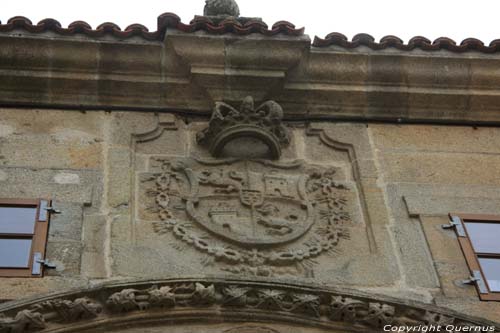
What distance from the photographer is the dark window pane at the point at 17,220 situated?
6305mm

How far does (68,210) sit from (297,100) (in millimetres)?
2020

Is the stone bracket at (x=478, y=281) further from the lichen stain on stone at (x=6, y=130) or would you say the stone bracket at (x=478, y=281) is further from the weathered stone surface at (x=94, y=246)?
→ the lichen stain on stone at (x=6, y=130)

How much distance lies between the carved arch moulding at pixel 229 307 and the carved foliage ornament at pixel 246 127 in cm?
151

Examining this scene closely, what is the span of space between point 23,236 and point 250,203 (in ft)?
4.48

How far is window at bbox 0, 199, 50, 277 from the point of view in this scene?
5.98 metres

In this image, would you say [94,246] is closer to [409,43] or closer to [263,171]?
[263,171]

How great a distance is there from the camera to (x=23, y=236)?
6.25 metres

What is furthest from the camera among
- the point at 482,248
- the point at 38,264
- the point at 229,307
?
the point at 482,248

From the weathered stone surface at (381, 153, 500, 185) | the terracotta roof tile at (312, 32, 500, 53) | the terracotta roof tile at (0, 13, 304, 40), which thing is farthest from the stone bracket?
the terracotta roof tile at (0, 13, 304, 40)

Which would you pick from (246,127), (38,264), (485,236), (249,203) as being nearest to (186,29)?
(246,127)

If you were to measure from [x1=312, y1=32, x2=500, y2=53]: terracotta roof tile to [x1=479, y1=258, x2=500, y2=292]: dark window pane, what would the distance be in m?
1.97

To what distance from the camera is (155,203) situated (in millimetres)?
6676

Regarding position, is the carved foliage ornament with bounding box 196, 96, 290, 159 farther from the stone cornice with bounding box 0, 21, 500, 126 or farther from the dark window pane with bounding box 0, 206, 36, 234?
the dark window pane with bounding box 0, 206, 36, 234

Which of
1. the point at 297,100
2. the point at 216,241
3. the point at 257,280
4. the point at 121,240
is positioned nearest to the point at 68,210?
the point at 121,240
